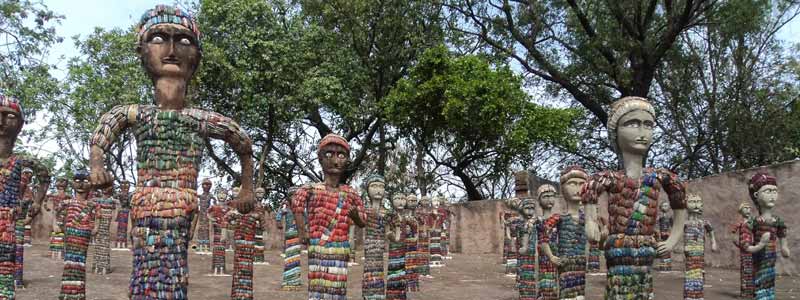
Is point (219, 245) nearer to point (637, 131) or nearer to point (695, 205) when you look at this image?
point (695, 205)

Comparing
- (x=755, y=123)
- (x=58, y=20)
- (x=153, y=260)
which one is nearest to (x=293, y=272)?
(x=153, y=260)

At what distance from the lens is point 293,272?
11406 millimetres

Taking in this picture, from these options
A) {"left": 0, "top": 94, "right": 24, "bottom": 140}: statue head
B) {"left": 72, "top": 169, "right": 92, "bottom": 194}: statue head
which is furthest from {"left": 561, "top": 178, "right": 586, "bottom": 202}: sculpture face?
{"left": 72, "top": 169, "right": 92, "bottom": 194}: statue head

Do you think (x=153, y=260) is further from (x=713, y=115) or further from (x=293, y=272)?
(x=713, y=115)

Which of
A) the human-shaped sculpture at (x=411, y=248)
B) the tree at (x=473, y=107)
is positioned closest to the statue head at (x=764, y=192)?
the human-shaped sculpture at (x=411, y=248)

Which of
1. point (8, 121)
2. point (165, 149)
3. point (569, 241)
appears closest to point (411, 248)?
point (569, 241)

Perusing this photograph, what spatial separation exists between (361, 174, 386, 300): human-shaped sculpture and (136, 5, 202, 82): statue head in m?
4.48

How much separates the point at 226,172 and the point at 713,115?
17.4 metres

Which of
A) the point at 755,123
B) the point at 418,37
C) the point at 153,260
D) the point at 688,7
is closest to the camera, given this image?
the point at 153,260

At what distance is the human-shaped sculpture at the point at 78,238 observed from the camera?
26.9 feet

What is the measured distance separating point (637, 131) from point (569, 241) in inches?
109

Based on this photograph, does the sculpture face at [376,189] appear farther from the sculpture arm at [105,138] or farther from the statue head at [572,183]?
the sculpture arm at [105,138]

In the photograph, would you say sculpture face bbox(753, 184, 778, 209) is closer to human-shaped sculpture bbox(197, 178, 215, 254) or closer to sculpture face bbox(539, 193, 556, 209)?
sculpture face bbox(539, 193, 556, 209)

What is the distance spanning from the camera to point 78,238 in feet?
29.3
